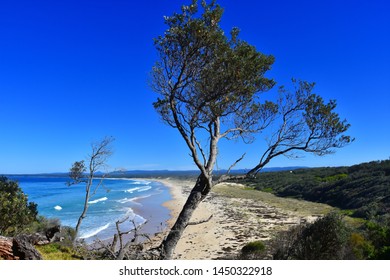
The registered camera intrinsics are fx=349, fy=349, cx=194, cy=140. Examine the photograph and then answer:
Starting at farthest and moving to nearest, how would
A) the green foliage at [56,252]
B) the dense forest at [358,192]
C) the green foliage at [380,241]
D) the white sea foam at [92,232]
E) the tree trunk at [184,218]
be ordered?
the dense forest at [358,192], the white sea foam at [92,232], the green foliage at [380,241], the green foliage at [56,252], the tree trunk at [184,218]

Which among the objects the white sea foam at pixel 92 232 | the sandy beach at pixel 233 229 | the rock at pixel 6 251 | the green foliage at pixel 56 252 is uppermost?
the rock at pixel 6 251

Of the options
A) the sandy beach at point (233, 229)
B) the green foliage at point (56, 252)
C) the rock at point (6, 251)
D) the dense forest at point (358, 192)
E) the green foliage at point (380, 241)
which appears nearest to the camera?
the rock at point (6, 251)

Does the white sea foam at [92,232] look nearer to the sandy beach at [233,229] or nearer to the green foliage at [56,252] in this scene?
the sandy beach at [233,229]

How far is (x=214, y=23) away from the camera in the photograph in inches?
328

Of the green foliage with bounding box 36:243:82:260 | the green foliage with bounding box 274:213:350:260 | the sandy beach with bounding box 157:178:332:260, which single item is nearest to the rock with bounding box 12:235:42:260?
the green foliage with bounding box 36:243:82:260

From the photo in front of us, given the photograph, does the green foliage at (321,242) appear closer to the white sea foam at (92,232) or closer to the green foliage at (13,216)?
the green foliage at (13,216)

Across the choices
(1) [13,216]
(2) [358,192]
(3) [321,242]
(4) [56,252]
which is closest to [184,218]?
(3) [321,242]

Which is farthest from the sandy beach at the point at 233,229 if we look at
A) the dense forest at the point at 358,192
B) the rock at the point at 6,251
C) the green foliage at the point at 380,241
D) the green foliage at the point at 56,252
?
the rock at the point at 6,251

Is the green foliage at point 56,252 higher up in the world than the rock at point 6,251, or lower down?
lower down

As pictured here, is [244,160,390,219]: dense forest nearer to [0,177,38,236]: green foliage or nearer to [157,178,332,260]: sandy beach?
[157,178,332,260]: sandy beach

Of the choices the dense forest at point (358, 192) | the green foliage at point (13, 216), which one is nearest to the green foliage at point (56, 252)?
the green foliage at point (13, 216)

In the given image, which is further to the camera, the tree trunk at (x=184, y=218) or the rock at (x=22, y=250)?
the tree trunk at (x=184, y=218)
